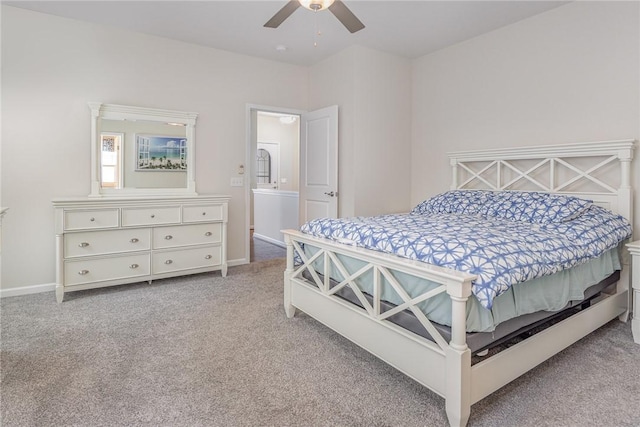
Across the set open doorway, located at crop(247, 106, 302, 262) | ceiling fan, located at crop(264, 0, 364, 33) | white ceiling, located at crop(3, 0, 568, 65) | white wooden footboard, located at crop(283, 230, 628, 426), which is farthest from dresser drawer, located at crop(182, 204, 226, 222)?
open doorway, located at crop(247, 106, 302, 262)

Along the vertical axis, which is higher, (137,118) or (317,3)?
(317,3)

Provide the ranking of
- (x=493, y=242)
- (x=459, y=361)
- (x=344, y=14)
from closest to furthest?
(x=459, y=361) < (x=493, y=242) < (x=344, y=14)

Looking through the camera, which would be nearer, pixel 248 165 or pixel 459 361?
pixel 459 361

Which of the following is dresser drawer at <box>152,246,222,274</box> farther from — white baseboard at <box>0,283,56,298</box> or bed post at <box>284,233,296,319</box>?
bed post at <box>284,233,296,319</box>

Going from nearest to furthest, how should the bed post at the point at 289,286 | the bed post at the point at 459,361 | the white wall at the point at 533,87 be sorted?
the bed post at the point at 459,361, the bed post at the point at 289,286, the white wall at the point at 533,87

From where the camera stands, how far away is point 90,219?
328cm

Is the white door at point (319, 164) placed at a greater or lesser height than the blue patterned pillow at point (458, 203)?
greater

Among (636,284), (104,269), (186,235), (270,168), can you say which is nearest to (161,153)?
(186,235)

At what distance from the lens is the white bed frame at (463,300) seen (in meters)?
1.56

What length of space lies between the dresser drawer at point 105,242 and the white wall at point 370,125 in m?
2.25

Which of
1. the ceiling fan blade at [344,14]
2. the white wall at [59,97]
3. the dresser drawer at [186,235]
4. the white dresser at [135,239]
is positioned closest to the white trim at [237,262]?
the white dresser at [135,239]

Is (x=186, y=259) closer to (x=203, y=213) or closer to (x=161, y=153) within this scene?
(x=203, y=213)

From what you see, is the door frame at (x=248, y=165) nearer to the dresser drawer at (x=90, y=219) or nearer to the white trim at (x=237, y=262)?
the white trim at (x=237, y=262)

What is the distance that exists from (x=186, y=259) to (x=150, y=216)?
1.89 feet
